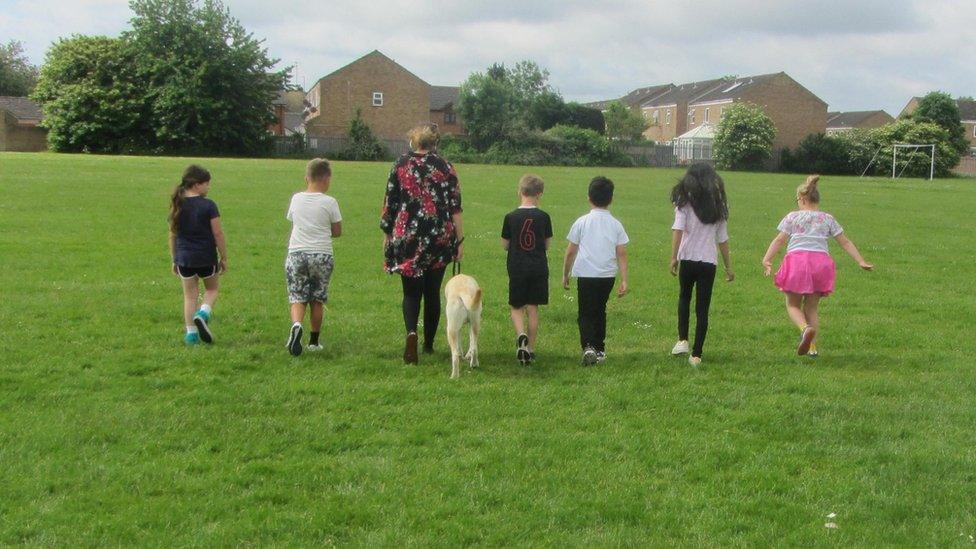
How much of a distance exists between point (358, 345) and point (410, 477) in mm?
3529

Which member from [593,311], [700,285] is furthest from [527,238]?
[700,285]

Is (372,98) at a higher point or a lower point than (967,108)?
lower

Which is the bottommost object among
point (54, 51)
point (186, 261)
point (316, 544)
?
point (316, 544)

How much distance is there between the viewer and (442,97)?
99.4 metres

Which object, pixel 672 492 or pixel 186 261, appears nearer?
pixel 672 492

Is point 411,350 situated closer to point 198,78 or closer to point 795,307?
point 795,307

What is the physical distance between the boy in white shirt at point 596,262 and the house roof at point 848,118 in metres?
119

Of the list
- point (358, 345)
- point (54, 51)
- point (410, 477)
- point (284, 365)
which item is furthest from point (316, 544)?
point (54, 51)

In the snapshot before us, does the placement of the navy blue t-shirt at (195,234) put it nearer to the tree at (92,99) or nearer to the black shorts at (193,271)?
the black shorts at (193,271)

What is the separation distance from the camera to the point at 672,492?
4.93 meters

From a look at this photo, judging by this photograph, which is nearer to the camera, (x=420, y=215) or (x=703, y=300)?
(x=420, y=215)

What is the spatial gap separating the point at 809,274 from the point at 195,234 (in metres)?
5.87

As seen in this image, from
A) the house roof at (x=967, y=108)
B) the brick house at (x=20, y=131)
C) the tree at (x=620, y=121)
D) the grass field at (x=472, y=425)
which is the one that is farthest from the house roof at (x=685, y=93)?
the grass field at (x=472, y=425)

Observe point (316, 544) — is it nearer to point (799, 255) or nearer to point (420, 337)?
point (420, 337)
